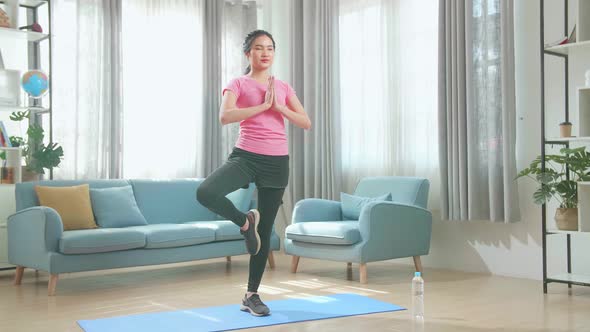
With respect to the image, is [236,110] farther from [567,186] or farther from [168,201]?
[168,201]

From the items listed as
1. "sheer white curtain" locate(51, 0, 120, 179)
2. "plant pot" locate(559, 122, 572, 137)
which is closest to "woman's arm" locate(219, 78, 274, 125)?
"plant pot" locate(559, 122, 572, 137)

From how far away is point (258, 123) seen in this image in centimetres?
324

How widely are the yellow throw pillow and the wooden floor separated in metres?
0.42

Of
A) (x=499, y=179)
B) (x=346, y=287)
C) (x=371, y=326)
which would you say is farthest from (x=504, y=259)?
(x=371, y=326)

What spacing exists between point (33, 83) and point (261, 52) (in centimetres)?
280

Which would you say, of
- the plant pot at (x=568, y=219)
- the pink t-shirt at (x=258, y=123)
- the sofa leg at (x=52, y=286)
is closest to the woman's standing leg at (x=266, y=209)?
the pink t-shirt at (x=258, y=123)

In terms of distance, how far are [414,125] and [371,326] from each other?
2685mm

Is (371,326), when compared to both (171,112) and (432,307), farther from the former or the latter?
(171,112)

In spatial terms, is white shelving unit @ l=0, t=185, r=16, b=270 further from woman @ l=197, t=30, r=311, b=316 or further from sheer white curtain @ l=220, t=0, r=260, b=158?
woman @ l=197, t=30, r=311, b=316

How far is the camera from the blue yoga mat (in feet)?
10.6

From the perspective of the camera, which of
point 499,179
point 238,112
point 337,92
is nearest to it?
point 238,112

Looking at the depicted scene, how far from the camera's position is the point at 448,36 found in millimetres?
5148

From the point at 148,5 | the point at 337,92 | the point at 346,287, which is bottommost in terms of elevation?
the point at 346,287

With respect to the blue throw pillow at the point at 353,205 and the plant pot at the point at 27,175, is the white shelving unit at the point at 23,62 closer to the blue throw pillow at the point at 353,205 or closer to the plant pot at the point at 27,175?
the plant pot at the point at 27,175
